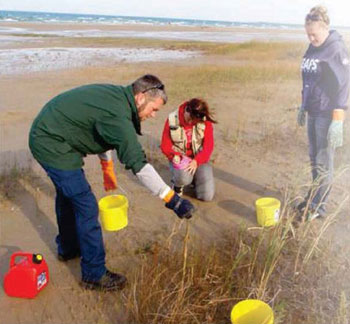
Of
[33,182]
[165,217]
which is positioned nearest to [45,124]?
[165,217]

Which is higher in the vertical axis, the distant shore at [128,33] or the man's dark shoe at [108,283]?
the man's dark shoe at [108,283]

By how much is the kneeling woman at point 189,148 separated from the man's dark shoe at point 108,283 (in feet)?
5.41

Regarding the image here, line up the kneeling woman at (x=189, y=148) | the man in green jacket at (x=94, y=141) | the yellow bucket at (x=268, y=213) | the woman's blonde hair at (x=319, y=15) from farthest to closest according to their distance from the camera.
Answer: the kneeling woman at (x=189, y=148) < the yellow bucket at (x=268, y=213) < the woman's blonde hair at (x=319, y=15) < the man in green jacket at (x=94, y=141)

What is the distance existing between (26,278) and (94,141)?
105 centimetres

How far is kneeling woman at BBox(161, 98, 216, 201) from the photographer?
4.22 m

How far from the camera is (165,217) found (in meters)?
4.04

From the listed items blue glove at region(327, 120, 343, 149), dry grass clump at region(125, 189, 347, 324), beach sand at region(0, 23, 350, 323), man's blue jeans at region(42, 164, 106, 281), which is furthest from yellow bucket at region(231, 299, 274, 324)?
blue glove at region(327, 120, 343, 149)

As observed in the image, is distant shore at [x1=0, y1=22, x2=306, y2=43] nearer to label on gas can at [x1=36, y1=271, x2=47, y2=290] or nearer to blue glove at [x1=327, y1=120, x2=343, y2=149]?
blue glove at [x1=327, y1=120, x2=343, y2=149]

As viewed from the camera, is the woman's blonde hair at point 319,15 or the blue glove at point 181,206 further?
the woman's blonde hair at point 319,15

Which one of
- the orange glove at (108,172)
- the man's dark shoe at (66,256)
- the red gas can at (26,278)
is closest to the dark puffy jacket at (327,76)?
the orange glove at (108,172)

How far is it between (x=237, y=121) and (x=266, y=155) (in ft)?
6.26

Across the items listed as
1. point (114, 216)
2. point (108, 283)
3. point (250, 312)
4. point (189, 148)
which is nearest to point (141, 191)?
point (189, 148)

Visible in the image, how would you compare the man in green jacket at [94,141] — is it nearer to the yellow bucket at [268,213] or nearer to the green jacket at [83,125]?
the green jacket at [83,125]

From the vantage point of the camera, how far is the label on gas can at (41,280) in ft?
9.17
